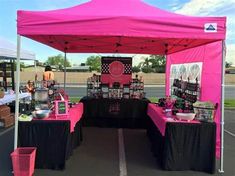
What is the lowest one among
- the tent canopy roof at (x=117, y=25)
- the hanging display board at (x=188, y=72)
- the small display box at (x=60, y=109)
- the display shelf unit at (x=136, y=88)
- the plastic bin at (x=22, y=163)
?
the plastic bin at (x=22, y=163)

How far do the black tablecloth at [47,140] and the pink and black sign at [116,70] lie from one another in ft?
14.9

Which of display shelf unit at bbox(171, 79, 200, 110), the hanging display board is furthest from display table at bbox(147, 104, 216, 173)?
the hanging display board

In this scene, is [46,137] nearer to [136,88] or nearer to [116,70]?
[136,88]

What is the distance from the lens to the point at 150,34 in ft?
17.7

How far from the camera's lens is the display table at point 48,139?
570 centimetres

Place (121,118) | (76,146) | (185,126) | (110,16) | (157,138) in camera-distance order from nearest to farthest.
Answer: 1. (110,16)
2. (185,126)
3. (157,138)
4. (76,146)
5. (121,118)

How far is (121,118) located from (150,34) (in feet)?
15.7

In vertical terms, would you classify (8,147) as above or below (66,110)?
below

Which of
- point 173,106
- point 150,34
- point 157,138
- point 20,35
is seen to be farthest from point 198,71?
point 20,35

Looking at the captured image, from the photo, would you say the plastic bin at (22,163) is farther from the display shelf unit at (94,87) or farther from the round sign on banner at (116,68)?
the round sign on banner at (116,68)

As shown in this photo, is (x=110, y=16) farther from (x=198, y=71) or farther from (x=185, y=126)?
(x=198, y=71)

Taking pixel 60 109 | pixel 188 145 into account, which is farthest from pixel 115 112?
pixel 188 145

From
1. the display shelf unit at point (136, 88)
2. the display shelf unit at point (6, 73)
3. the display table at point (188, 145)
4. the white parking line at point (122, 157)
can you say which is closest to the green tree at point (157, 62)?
the display shelf unit at point (6, 73)

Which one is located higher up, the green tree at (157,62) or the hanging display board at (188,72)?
the green tree at (157,62)
